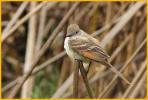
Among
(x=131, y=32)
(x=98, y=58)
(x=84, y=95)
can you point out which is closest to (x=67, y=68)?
(x=84, y=95)

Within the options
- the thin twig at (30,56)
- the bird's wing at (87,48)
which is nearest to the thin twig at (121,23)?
the thin twig at (30,56)

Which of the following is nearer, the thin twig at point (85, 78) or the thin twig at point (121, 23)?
the thin twig at point (85, 78)

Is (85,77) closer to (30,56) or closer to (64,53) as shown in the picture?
(30,56)

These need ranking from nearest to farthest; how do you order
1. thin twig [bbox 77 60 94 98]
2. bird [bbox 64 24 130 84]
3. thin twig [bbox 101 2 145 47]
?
thin twig [bbox 77 60 94 98] → bird [bbox 64 24 130 84] → thin twig [bbox 101 2 145 47]

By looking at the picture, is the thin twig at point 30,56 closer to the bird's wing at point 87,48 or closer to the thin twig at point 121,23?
the thin twig at point 121,23

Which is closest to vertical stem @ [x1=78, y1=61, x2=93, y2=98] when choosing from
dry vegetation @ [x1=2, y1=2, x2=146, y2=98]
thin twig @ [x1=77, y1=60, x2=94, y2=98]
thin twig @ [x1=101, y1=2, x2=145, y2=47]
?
thin twig @ [x1=77, y1=60, x2=94, y2=98]

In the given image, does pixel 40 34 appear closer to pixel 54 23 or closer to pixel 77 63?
pixel 54 23

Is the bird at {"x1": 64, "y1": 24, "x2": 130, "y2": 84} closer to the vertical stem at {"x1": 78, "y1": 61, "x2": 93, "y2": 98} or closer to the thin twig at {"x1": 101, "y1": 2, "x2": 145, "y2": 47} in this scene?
the vertical stem at {"x1": 78, "y1": 61, "x2": 93, "y2": 98}
